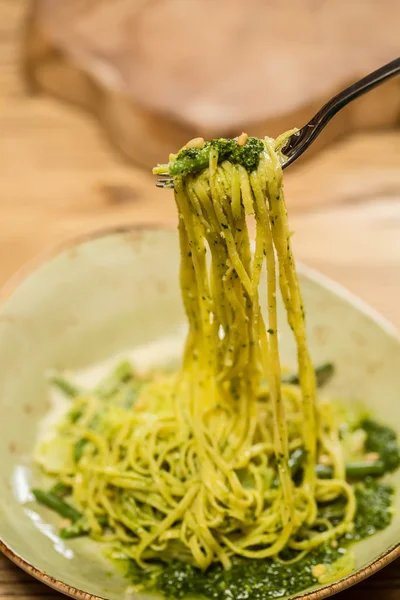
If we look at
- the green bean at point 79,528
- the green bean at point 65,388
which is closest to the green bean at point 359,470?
the green bean at point 79,528

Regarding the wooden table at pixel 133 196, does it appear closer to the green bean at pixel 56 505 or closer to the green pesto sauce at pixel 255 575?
the green pesto sauce at pixel 255 575

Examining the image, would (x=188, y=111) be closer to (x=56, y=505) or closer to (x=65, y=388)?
(x=65, y=388)

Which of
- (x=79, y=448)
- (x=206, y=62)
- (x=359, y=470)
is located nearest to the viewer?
(x=359, y=470)

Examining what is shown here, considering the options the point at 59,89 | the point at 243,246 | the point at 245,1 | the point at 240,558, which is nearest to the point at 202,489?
the point at 240,558

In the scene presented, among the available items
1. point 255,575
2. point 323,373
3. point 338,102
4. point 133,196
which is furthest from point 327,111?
point 133,196

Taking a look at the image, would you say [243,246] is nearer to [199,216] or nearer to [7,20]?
[199,216]

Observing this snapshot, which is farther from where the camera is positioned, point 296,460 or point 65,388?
point 65,388
